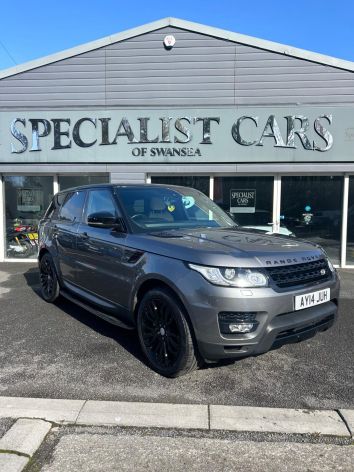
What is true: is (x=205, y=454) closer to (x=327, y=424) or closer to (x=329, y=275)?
(x=327, y=424)

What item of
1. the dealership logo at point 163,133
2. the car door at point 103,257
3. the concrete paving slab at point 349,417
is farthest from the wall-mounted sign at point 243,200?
the concrete paving slab at point 349,417

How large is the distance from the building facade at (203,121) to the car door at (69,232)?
4.18m

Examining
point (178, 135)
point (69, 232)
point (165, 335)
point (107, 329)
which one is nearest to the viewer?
point (165, 335)

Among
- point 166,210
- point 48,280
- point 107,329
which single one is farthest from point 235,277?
point 48,280

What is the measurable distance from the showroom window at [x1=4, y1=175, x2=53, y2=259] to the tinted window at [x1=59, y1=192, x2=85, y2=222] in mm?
4805

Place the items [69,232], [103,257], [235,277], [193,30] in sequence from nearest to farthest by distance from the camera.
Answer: [235,277]
[103,257]
[69,232]
[193,30]

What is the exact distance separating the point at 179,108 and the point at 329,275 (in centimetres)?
671

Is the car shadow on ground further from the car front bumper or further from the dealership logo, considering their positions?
the dealership logo

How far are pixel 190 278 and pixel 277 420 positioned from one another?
3.96 ft

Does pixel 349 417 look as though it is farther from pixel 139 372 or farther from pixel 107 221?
pixel 107 221

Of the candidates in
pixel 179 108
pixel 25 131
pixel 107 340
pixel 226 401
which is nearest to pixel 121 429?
pixel 226 401

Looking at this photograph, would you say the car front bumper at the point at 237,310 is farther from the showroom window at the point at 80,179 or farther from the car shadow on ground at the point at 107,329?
the showroom window at the point at 80,179

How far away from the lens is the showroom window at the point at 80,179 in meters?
9.96

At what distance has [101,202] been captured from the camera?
460 cm
